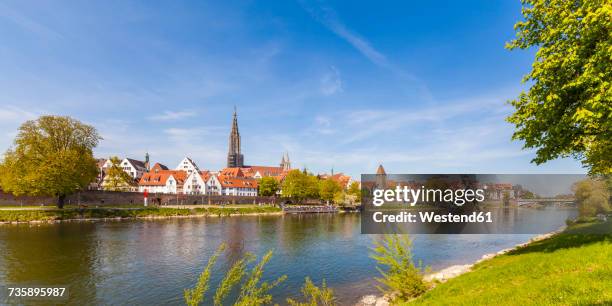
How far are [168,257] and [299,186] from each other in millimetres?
84467

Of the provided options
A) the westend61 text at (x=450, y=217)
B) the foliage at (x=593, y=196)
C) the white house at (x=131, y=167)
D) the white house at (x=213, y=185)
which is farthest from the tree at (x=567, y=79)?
the white house at (x=131, y=167)

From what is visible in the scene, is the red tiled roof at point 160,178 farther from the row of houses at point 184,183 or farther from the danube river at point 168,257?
the danube river at point 168,257

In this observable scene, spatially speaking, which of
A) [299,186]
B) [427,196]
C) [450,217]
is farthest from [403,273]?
[299,186]

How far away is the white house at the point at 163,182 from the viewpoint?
413 feet

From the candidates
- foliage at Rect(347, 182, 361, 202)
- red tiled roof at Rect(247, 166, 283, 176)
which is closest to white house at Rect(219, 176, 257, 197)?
foliage at Rect(347, 182, 361, 202)

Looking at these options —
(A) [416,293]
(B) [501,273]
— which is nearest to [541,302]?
(B) [501,273]

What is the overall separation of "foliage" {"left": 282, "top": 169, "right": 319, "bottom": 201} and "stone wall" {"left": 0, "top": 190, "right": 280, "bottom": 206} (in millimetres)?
7294

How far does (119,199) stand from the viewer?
3524 inches

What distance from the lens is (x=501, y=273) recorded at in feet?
53.2

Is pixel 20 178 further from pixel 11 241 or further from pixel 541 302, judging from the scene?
pixel 541 302

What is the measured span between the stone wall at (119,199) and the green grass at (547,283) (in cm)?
9014

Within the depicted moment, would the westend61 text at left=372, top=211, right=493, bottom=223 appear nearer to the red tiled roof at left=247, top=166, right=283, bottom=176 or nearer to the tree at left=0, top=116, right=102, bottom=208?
the tree at left=0, top=116, right=102, bottom=208

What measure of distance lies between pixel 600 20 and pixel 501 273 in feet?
38.7

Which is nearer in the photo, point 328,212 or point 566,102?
point 566,102
